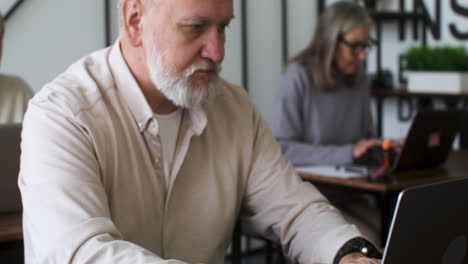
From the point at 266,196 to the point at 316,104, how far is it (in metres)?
1.56

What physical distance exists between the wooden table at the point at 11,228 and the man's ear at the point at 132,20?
0.64m

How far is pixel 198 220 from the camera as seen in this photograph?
5.76 ft

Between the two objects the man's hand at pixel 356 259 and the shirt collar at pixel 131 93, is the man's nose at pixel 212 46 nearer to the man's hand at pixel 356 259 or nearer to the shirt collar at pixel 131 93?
the shirt collar at pixel 131 93

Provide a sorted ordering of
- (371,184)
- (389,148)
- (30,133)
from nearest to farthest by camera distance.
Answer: (30,133) < (371,184) < (389,148)

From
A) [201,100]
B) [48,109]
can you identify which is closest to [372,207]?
[201,100]

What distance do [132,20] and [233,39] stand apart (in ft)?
8.14

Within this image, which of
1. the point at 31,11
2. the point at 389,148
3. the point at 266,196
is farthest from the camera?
the point at 31,11

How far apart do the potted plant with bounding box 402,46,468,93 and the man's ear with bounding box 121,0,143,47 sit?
9.31 ft

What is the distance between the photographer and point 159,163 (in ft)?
5.56

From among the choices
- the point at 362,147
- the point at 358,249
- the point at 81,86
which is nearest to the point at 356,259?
the point at 358,249

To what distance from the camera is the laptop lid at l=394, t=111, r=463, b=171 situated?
270cm

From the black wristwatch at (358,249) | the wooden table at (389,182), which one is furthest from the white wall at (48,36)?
the black wristwatch at (358,249)

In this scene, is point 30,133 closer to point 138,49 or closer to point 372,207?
point 138,49

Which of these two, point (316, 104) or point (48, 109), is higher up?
point (48, 109)
